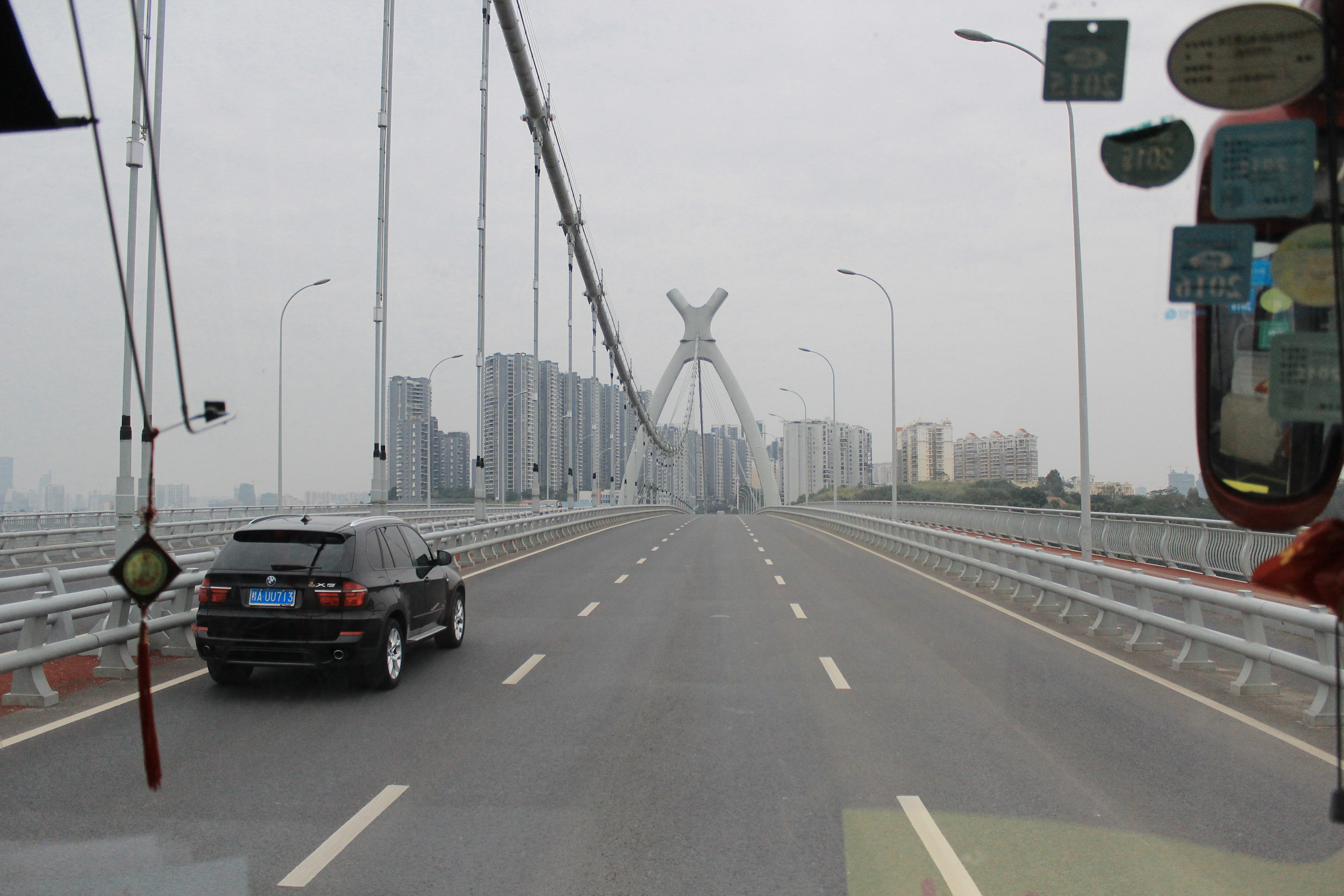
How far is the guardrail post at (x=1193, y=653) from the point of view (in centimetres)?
1008

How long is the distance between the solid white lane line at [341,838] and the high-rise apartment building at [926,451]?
24.4 feet

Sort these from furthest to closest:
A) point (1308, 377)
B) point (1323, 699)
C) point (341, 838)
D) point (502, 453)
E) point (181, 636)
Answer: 1. point (502, 453)
2. point (181, 636)
3. point (1323, 699)
4. point (341, 838)
5. point (1308, 377)

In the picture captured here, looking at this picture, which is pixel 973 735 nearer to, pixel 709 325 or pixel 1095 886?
pixel 1095 886

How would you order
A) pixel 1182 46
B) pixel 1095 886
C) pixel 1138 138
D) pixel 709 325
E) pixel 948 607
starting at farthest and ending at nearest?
pixel 709 325 → pixel 948 607 → pixel 1095 886 → pixel 1138 138 → pixel 1182 46

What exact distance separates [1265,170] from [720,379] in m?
81.5

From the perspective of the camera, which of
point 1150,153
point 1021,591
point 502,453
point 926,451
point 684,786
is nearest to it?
point 1150,153

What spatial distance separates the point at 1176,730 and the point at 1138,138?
22.6ft

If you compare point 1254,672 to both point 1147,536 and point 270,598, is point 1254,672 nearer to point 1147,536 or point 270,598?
point 270,598

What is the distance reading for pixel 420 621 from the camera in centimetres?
1036

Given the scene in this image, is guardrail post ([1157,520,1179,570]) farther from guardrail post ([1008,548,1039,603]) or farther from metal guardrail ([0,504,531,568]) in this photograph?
metal guardrail ([0,504,531,568])

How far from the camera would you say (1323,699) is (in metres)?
7.61

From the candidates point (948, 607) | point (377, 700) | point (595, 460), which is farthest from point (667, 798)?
point (595, 460)

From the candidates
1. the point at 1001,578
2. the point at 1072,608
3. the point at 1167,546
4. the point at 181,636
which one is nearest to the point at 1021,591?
the point at 1001,578

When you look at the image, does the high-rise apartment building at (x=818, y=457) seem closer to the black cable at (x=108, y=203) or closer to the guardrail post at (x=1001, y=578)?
the guardrail post at (x=1001, y=578)
